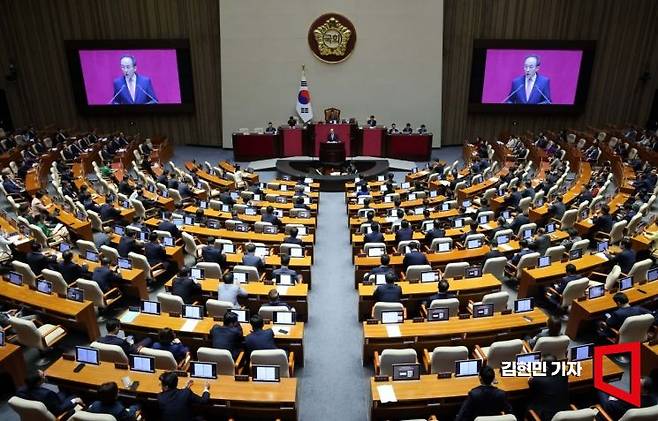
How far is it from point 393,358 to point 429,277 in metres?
2.78

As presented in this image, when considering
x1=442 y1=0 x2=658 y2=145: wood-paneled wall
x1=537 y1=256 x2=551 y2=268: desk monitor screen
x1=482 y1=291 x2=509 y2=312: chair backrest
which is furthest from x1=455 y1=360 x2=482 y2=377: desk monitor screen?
x1=442 y1=0 x2=658 y2=145: wood-paneled wall

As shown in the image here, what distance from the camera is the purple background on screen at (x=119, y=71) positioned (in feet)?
70.8

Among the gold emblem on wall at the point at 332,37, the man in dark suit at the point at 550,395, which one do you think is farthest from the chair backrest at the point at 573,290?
the gold emblem on wall at the point at 332,37

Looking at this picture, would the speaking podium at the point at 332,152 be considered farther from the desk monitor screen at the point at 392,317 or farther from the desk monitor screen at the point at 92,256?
the desk monitor screen at the point at 392,317

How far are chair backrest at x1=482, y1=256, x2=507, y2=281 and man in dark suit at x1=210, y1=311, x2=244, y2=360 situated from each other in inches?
187

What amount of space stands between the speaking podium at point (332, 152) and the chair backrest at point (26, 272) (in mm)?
12156

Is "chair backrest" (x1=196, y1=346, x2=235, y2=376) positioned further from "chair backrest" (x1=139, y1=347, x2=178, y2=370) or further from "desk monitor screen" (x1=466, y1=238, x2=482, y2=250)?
"desk monitor screen" (x1=466, y1=238, x2=482, y2=250)

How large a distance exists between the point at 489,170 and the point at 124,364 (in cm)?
1321

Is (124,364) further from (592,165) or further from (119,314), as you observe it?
(592,165)

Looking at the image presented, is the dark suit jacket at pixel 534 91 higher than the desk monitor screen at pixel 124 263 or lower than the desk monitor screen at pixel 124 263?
higher

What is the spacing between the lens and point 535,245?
31.8ft

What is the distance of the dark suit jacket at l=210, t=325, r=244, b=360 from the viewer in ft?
21.4

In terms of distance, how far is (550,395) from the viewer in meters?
5.38

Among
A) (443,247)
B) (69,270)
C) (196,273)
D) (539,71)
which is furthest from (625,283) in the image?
(539,71)
